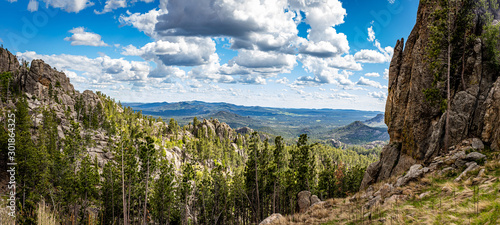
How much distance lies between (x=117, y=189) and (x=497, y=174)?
50042 millimetres

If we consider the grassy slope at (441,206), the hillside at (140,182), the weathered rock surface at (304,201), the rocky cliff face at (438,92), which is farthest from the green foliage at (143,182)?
the grassy slope at (441,206)

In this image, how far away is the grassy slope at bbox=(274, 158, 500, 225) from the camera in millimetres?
9898

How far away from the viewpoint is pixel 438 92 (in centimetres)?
2292

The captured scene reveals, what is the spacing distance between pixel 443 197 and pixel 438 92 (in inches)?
554

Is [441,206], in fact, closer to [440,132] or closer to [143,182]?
[440,132]

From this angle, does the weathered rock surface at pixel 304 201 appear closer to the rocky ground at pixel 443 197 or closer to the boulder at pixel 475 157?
the rocky ground at pixel 443 197

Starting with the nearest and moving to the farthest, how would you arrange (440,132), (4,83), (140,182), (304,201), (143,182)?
(440,132)
(304,201)
(143,182)
(140,182)
(4,83)

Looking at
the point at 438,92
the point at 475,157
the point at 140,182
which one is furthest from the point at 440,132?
the point at 140,182

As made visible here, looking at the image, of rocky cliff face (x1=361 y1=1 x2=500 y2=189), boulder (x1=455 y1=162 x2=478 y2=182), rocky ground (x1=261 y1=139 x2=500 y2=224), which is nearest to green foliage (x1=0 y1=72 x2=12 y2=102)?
rocky ground (x1=261 y1=139 x2=500 y2=224)

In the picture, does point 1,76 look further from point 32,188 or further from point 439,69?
point 439,69

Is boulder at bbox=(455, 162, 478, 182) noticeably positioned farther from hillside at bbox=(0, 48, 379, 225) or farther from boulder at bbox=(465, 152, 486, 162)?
hillside at bbox=(0, 48, 379, 225)

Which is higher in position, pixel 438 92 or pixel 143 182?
pixel 438 92

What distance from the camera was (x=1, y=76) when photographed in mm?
100938

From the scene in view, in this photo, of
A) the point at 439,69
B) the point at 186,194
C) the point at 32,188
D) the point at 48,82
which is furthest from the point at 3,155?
the point at 48,82
